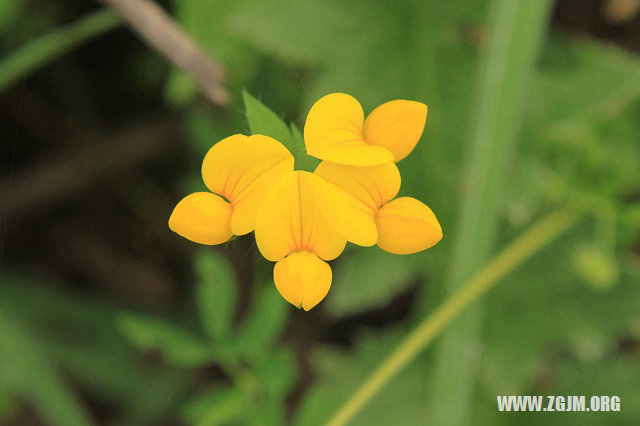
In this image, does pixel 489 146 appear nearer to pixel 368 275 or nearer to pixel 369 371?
pixel 368 275

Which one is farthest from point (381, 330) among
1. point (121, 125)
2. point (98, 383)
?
point (121, 125)

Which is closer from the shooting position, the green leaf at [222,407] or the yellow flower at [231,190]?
the yellow flower at [231,190]

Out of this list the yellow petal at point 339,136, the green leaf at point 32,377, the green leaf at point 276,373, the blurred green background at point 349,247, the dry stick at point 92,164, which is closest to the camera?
the yellow petal at point 339,136

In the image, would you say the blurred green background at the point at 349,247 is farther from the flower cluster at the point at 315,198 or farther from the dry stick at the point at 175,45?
the flower cluster at the point at 315,198

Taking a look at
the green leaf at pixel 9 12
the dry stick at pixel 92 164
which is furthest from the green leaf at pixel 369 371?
the green leaf at pixel 9 12

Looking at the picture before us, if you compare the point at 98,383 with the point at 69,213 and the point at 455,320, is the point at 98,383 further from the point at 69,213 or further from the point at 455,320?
the point at 455,320
